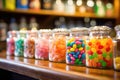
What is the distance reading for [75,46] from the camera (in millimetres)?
929

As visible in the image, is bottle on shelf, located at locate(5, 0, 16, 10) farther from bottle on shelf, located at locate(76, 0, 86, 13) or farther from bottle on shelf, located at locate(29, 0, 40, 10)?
bottle on shelf, located at locate(76, 0, 86, 13)

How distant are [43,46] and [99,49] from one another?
379 millimetres

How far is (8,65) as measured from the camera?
1.06 meters

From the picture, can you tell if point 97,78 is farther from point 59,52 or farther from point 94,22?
point 94,22

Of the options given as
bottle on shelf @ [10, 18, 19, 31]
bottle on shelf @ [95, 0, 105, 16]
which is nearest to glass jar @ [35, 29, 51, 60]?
bottle on shelf @ [10, 18, 19, 31]

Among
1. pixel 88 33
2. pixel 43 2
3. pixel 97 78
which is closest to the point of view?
pixel 97 78

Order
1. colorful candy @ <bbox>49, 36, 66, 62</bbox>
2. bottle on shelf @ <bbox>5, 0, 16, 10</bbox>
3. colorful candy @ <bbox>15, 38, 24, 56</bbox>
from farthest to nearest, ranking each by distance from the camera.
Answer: bottle on shelf @ <bbox>5, 0, 16, 10</bbox> → colorful candy @ <bbox>15, 38, 24, 56</bbox> → colorful candy @ <bbox>49, 36, 66, 62</bbox>

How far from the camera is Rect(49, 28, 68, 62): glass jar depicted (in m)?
1.02

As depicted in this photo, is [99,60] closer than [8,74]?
Yes

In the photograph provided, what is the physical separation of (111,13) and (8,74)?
182 cm

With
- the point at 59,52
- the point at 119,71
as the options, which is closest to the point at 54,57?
the point at 59,52

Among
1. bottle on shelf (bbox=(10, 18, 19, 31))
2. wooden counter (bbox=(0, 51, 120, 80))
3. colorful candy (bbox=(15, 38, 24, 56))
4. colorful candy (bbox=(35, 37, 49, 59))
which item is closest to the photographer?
wooden counter (bbox=(0, 51, 120, 80))

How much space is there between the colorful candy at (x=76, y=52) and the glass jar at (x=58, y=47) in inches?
3.1

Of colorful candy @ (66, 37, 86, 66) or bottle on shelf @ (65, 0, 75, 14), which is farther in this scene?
bottle on shelf @ (65, 0, 75, 14)
